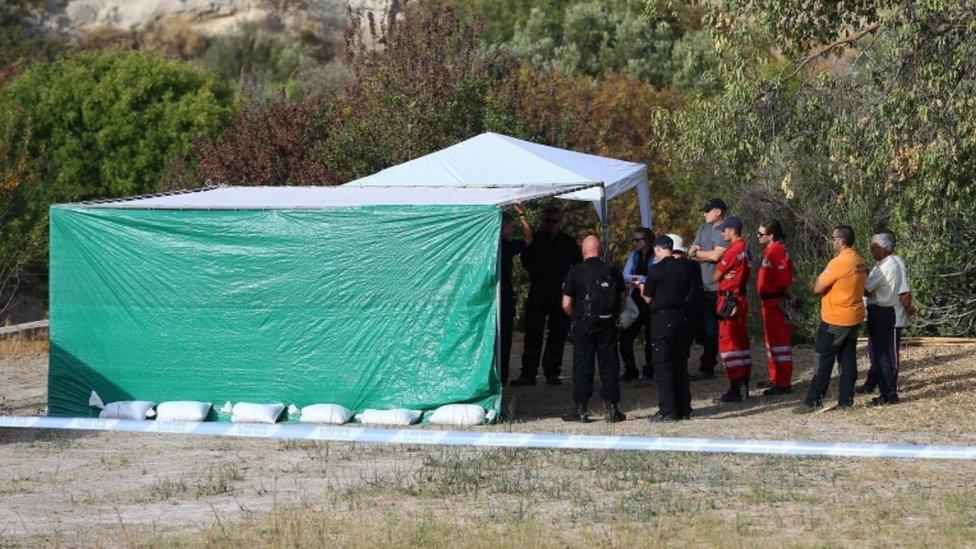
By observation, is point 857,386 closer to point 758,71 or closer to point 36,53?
point 758,71

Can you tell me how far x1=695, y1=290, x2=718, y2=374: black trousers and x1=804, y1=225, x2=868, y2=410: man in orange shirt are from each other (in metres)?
1.78

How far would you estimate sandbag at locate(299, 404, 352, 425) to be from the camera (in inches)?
510

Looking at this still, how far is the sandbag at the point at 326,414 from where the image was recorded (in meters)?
13.0

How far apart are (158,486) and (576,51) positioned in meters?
29.2

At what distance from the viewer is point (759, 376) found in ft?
53.3

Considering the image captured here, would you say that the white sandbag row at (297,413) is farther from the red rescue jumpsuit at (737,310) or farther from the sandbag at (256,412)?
the red rescue jumpsuit at (737,310)

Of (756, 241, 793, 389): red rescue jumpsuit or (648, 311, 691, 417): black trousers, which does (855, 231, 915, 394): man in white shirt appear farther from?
(648, 311, 691, 417): black trousers

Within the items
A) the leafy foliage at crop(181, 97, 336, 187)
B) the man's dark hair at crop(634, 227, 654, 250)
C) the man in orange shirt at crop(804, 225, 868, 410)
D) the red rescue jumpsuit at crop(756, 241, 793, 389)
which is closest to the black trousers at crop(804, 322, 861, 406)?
the man in orange shirt at crop(804, 225, 868, 410)

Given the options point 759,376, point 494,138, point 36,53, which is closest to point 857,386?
point 759,376

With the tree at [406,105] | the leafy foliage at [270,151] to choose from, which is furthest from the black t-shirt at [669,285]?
the leafy foliage at [270,151]

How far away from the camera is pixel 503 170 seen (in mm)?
14953

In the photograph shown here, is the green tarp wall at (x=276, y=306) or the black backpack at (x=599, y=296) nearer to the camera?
the black backpack at (x=599, y=296)

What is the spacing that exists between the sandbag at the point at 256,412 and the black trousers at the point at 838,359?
4.67 meters

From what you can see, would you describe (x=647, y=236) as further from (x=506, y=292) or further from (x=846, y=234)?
(x=846, y=234)
